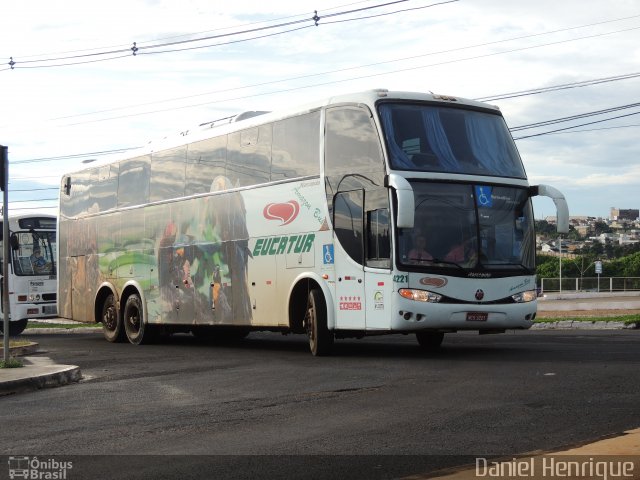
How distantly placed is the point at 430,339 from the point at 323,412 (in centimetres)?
853

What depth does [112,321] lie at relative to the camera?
78.3 ft

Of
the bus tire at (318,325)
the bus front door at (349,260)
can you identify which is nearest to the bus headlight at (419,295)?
the bus front door at (349,260)

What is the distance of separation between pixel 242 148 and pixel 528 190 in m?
5.49

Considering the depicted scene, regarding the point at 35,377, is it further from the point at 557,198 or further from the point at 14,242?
the point at 14,242

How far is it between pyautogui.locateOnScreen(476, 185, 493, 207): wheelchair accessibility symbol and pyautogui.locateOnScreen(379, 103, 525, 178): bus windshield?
0.85 feet

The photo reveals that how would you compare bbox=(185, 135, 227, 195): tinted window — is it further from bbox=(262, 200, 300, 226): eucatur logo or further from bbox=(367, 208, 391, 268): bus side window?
bbox=(367, 208, 391, 268): bus side window

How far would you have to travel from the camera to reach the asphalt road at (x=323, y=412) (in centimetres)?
770

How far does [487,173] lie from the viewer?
16438 millimetres

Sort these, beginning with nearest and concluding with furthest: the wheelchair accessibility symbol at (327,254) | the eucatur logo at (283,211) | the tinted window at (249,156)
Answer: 1. the wheelchair accessibility symbol at (327,254)
2. the eucatur logo at (283,211)
3. the tinted window at (249,156)

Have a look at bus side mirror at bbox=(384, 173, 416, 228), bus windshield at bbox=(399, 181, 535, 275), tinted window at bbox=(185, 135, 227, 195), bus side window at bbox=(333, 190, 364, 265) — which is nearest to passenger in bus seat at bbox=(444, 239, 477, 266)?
bus windshield at bbox=(399, 181, 535, 275)

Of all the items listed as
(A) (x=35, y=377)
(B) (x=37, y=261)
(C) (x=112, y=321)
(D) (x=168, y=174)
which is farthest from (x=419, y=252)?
(B) (x=37, y=261)

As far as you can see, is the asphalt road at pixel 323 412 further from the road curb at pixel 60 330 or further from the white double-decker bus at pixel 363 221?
the road curb at pixel 60 330

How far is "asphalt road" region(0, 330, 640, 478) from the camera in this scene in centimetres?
770

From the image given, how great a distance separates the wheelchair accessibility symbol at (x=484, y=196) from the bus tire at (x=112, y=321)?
10.3 m
